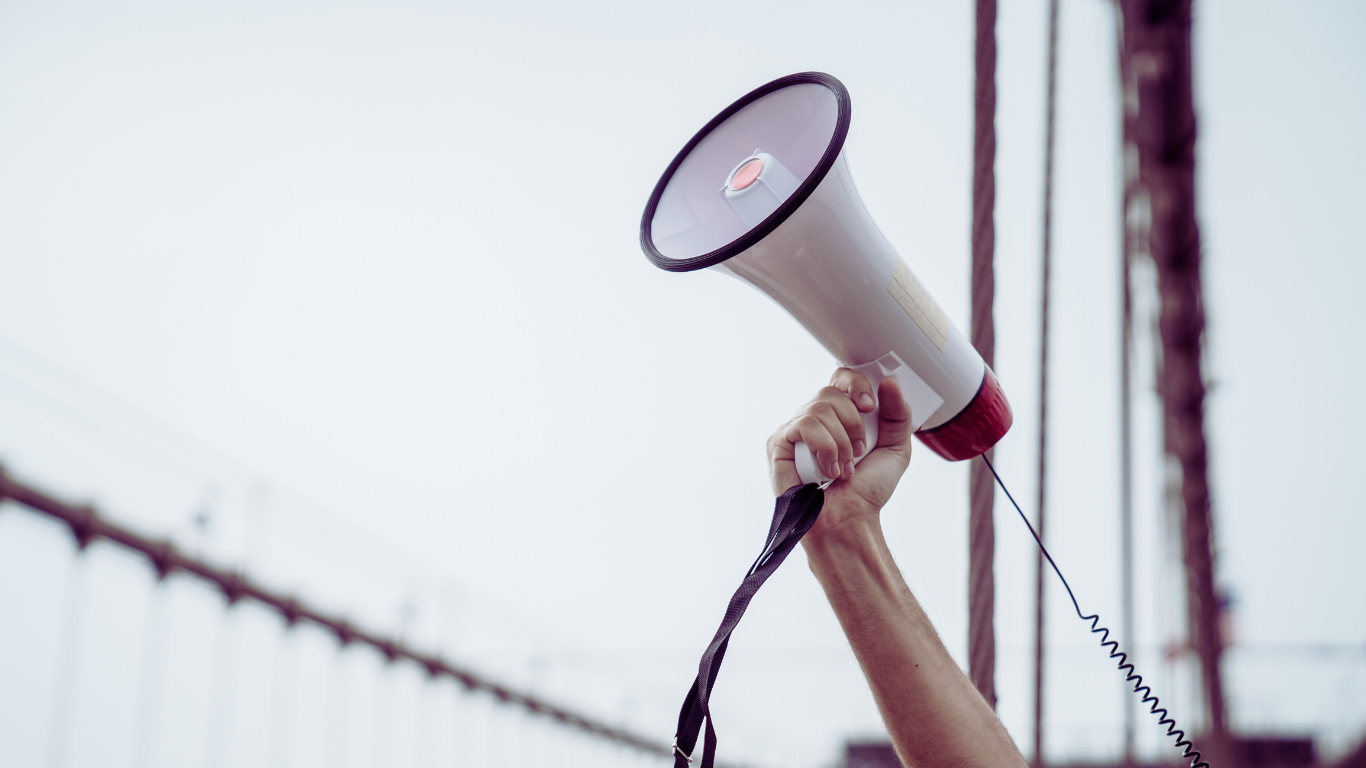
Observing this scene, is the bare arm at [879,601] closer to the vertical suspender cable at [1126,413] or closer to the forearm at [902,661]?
the forearm at [902,661]

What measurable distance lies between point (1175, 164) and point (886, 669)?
2813mm

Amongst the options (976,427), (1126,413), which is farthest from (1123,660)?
(1126,413)

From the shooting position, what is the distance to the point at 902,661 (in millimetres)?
792

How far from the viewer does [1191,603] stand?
4.18m

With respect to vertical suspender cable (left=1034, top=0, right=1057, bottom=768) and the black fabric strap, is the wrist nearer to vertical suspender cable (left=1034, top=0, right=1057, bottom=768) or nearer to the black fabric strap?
the black fabric strap

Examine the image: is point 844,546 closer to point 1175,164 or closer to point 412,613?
point 1175,164

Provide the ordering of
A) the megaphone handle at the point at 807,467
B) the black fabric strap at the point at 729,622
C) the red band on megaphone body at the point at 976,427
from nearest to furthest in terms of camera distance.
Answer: the black fabric strap at the point at 729,622 → the megaphone handle at the point at 807,467 → the red band on megaphone body at the point at 976,427

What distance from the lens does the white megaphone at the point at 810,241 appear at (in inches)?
30.0

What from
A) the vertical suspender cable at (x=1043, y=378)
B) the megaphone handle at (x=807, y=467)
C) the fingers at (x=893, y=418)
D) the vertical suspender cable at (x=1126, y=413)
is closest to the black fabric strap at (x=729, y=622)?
the megaphone handle at (x=807, y=467)

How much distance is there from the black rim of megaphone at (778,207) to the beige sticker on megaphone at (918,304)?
0.12 meters

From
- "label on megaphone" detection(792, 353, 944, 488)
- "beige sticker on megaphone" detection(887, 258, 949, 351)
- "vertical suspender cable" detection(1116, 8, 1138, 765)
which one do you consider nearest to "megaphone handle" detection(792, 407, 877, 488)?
"label on megaphone" detection(792, 353, 944, 488)

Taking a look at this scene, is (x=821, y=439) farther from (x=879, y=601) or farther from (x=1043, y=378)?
(x=1043, y=378)

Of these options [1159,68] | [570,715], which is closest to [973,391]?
[1159,68]

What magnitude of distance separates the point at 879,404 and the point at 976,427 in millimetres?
103
